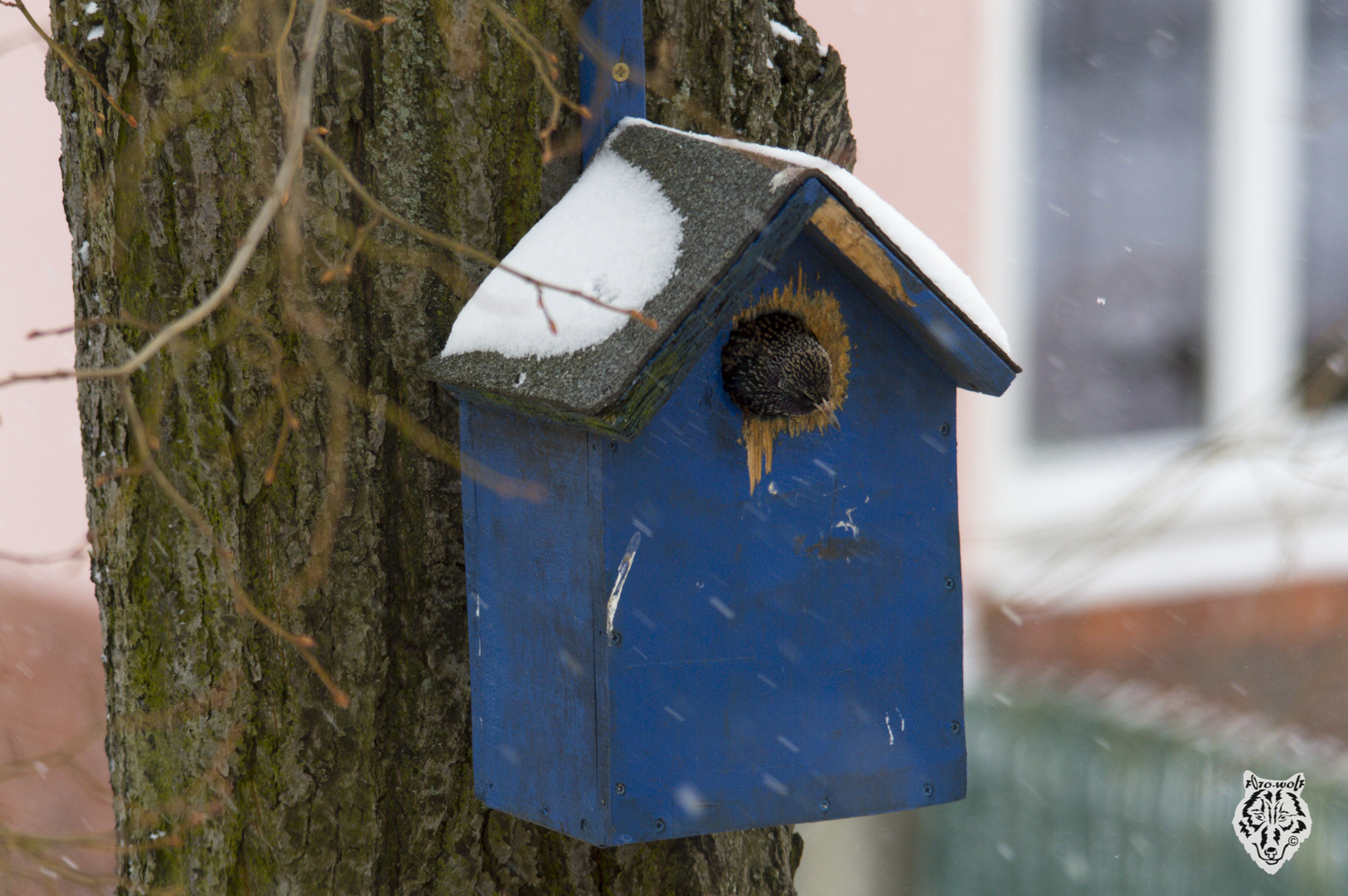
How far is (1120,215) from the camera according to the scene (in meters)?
5.33

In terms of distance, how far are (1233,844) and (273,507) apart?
3.07 metres

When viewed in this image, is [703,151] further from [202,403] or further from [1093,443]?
[1093,443]

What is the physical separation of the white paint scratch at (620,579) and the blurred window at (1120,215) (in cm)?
379

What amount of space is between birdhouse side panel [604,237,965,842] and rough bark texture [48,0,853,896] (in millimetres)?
338

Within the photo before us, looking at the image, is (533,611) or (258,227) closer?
(258,227)

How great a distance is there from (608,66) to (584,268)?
31cm

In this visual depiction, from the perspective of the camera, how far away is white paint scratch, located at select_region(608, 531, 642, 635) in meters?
1.58

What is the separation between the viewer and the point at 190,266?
1771 mm

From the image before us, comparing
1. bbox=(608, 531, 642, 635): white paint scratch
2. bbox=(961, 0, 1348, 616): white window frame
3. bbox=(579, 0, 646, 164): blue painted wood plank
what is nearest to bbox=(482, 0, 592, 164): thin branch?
bbox=(579, 0, 646, 164): blue painted wood plank

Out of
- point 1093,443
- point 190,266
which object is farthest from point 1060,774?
point 190,266

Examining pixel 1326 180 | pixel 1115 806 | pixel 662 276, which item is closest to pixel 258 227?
pixel 662 276

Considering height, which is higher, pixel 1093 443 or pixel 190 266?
pixel 190 266

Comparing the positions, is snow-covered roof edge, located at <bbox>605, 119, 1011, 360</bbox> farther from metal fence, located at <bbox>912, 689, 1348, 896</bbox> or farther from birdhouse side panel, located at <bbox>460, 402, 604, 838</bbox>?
metal fence, located at <bbox>912, 689, 1348, 896</bbox>

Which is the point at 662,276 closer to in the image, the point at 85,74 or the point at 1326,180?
the point at 85,74
